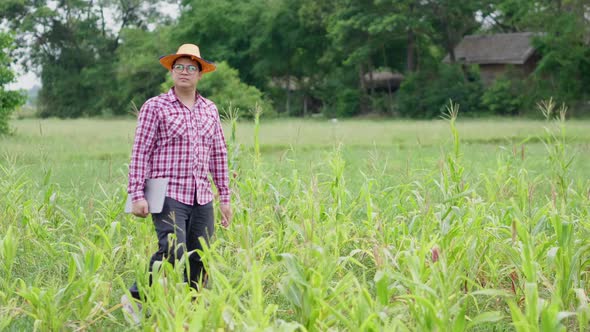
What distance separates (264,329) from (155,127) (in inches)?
70.1

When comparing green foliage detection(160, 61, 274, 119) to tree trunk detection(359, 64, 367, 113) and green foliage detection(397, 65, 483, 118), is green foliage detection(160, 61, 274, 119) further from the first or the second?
tree trunk detection(359, 64, 367, 113)

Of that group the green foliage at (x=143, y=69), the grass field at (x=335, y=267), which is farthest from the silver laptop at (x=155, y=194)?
the green foliage at (x=143, y=69)

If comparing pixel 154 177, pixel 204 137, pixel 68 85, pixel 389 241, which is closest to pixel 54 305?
pixel 154 177

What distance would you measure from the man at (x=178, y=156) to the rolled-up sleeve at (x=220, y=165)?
13 centimetres

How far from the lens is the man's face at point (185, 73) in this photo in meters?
4.65

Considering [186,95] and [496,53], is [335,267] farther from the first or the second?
[496,53]

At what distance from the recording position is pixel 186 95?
4723 mm

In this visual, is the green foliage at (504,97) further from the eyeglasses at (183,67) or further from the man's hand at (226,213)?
the eyeglasses at (183,67)

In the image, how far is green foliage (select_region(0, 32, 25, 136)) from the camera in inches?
731

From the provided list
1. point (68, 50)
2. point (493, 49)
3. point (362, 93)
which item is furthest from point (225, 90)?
point (68, 50)

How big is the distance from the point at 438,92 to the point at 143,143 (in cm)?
3503

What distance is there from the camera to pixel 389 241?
567cm

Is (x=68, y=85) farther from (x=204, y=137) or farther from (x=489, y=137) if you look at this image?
(x=204, y=137)

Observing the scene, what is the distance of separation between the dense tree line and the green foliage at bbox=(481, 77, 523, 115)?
0.22 ft
